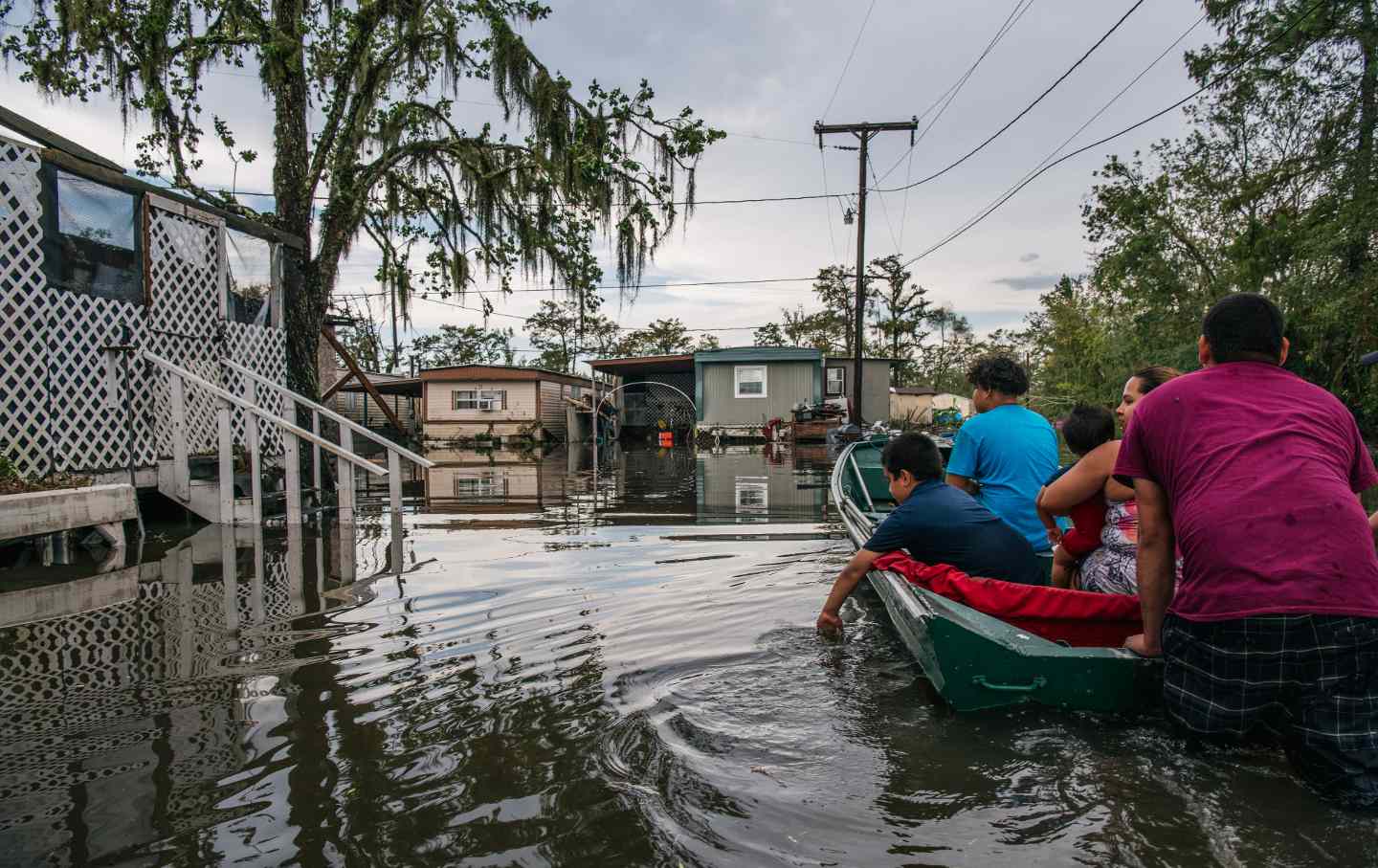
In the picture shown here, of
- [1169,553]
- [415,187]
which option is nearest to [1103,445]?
[1169,553]

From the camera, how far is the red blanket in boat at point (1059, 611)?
3441mm

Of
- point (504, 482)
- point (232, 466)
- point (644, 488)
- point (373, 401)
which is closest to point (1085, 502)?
point (232, 466)

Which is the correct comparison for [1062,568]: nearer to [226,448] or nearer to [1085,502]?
[1085,502]

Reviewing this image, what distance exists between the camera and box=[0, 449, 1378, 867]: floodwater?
237 cm

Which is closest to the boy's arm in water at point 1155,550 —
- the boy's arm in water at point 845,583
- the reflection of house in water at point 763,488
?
the boy's arm in water at point 845,583

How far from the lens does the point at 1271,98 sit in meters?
18.4

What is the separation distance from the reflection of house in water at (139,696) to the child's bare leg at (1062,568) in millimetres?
3656

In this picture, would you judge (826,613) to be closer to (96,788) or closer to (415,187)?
(96,788)

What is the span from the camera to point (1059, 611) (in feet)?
11.4

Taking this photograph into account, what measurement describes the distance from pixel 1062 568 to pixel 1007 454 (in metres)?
0.71

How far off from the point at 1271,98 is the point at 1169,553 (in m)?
21.0

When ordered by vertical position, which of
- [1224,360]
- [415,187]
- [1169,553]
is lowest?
[1169,553]

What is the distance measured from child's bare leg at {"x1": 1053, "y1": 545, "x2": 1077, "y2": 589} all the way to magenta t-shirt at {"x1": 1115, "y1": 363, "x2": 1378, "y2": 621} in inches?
52.5

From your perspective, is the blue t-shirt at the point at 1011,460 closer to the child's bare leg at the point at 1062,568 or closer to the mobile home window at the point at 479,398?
the child's bare leg at the point at 1062,568
